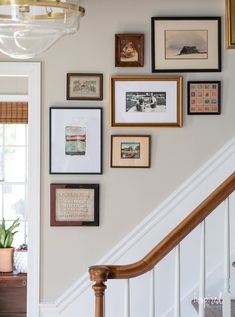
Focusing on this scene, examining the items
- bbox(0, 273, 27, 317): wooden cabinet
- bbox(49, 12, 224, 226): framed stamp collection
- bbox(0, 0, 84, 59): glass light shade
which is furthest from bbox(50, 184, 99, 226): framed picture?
bbox(0, 273, 27, 317): wooden cabinet

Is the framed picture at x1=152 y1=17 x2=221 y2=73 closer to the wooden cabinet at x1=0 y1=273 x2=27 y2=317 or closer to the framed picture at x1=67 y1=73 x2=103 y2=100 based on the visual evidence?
the framed picture at x1=67 y1=73 x2=103 y2=100

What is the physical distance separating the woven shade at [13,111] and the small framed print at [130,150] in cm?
252

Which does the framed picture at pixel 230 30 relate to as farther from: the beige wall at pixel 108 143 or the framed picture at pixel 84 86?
the framed picture at pixel 84 86

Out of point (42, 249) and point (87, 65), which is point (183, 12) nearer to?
point (87, 65)

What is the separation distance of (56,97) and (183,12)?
3.26 ft

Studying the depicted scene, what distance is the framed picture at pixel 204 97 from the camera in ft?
13.9

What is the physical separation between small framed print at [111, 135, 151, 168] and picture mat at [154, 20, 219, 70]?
19.1 inches

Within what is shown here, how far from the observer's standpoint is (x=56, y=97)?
4.27 m

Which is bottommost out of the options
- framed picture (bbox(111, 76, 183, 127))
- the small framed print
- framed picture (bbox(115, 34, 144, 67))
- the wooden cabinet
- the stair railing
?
the wooden cabinet

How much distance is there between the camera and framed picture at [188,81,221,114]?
13.9ft

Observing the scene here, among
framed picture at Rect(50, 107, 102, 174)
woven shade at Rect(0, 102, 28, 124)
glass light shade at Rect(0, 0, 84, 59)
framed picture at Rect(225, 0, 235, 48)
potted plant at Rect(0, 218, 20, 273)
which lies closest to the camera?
glass light shade at Rect(0, 0, 84, 59)

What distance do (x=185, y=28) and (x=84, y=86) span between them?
2.48 ft

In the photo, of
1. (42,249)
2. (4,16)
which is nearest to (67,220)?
(42,249)

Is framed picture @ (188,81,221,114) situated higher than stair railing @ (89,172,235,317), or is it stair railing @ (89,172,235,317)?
framed picture @ (188,81,221,114)
